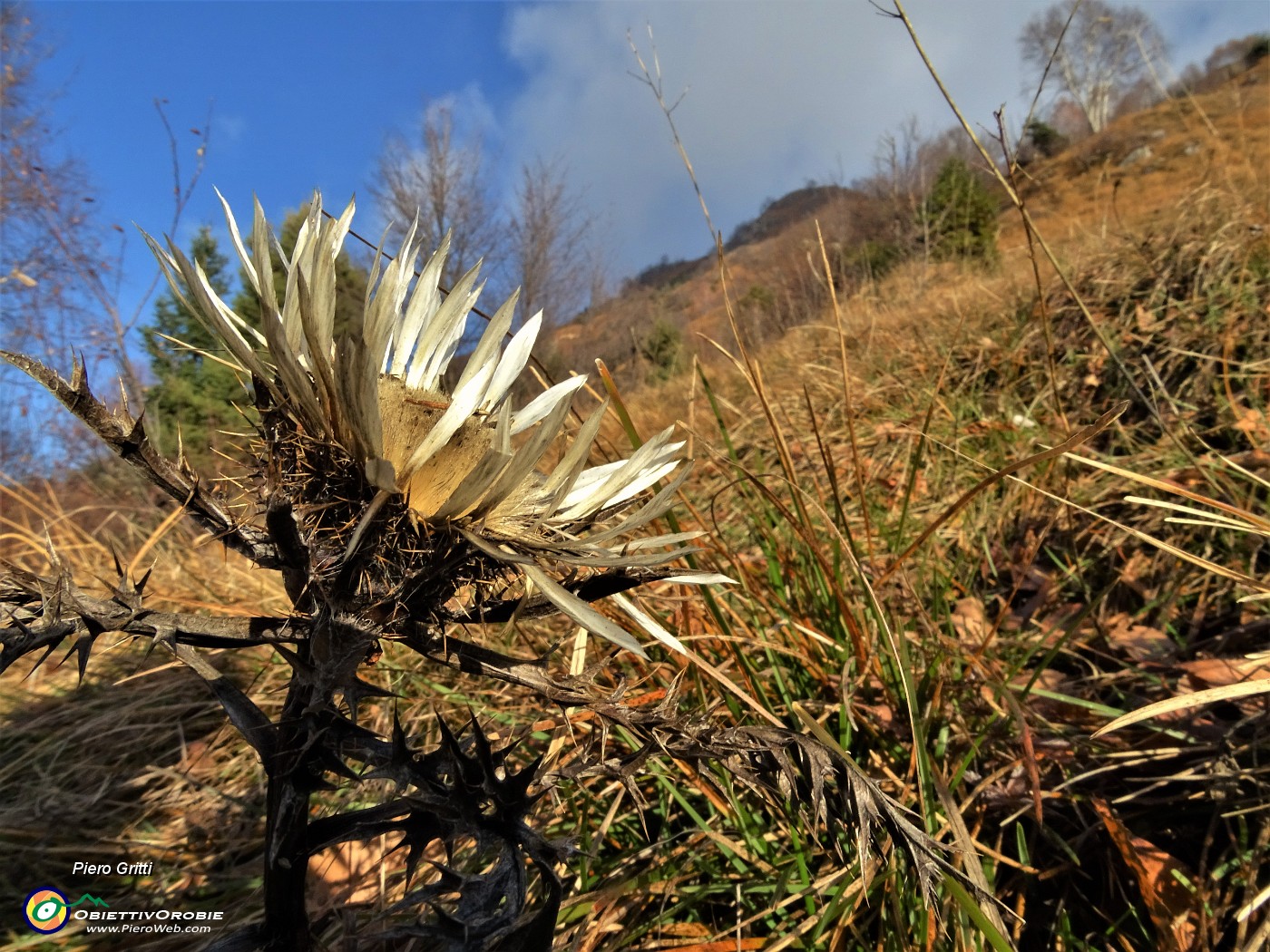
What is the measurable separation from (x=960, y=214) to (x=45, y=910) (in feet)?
31.3

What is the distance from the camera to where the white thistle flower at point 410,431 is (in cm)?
57

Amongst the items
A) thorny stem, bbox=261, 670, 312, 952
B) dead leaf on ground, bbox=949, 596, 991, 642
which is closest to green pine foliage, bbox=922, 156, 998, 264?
dead leaf on ground, bbox=949, 596, 991, 642

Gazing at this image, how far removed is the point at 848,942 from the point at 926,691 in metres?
0.45

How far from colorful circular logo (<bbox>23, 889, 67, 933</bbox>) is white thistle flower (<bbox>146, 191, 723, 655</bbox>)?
131 cm

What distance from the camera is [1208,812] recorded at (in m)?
1.07

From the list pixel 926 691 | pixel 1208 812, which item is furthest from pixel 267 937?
pixel 1208 812

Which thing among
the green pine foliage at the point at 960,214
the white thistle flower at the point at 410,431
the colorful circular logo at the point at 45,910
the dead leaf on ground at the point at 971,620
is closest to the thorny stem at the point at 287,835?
the white thistle flower at the point at 410,431

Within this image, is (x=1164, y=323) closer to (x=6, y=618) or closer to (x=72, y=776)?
(x=6, y=618)

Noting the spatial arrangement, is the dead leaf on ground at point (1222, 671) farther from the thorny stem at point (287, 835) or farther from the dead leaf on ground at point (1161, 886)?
the thorny stem at point (287, 835)

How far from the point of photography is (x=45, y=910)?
128 cm

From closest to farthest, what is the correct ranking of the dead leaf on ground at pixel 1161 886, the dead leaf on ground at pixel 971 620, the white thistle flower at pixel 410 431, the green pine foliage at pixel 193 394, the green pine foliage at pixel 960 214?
the white thistle flower at pixel 410 431 < the dead leaf on ground at pixel 1161 886 < the dead leaf on ground at pixel 971 620 < the green pine foliage at pixel 193 394 < the green pine foliage at pixel 960 214

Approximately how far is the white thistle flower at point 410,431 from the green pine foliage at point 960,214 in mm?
6824

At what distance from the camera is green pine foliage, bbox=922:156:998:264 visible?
7.14 meters

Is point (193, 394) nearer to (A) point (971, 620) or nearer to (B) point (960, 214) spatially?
(A) point (971, 620)
